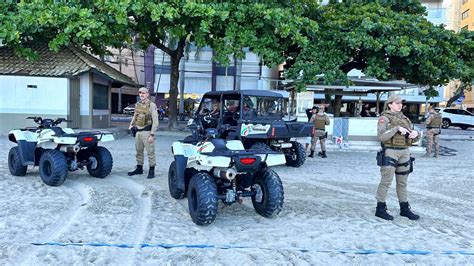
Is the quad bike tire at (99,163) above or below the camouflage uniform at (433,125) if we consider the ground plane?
below

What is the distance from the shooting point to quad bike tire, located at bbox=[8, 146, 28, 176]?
743cm

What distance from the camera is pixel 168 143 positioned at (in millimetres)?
14477

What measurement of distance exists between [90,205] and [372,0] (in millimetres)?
15463

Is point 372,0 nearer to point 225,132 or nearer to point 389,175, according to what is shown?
point 225,132

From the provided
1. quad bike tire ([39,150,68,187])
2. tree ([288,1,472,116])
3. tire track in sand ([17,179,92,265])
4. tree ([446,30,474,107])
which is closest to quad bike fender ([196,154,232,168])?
tire track in sand ([17,179,92,265])

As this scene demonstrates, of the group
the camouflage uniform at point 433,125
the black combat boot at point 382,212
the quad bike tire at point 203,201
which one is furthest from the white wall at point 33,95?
the black combat boot at point 382,212

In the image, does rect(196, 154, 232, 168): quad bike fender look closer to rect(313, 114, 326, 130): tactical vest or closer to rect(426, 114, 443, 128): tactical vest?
rect(313, 114, 326, 130): tactical vest

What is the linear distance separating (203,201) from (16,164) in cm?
468

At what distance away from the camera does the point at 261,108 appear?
32.3 ft

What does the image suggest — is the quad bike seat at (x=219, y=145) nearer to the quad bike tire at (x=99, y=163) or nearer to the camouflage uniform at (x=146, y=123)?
the camouflage uniform at (x=146, y=123)

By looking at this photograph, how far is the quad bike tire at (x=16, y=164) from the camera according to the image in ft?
24.4

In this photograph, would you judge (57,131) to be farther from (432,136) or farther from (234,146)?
(432,136)

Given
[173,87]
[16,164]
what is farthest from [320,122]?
[173,87]

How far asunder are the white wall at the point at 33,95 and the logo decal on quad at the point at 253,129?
9.95 metres
